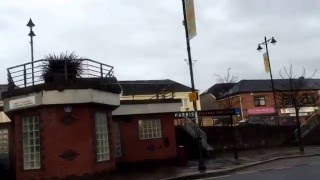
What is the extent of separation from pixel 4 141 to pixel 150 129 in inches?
304

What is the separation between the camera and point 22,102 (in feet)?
63.6

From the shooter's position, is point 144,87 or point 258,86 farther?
point 258,86

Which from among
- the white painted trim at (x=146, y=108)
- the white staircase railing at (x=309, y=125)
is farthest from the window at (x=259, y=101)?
the white painted trim at (x=146, y=108)

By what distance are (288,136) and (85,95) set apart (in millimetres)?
25483

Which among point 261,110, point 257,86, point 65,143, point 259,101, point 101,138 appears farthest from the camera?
point 257,86

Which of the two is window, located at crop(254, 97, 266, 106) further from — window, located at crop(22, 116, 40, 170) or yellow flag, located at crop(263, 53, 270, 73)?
window, located at crop(22, 116, 40, 170)

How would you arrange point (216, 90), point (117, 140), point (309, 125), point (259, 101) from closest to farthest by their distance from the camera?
point (117, 140) < point (309, 125) < point (259, 101) < point (216, 90)

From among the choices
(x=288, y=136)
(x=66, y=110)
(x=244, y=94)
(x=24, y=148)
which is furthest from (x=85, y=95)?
(x=244, y=94)

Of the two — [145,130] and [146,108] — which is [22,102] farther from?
[145,130]

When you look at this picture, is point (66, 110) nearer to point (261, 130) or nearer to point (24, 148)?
point (24, 148)

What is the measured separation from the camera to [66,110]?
62.3 ft

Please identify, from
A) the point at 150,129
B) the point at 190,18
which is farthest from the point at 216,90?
the point at 190,18

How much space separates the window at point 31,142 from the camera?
63.1 ft

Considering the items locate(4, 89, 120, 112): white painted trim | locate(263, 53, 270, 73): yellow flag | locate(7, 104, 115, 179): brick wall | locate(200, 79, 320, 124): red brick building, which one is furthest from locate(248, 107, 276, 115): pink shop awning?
locate(7, 104, 115, 179): brick wall
